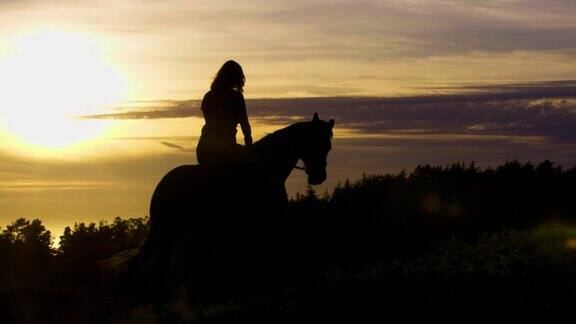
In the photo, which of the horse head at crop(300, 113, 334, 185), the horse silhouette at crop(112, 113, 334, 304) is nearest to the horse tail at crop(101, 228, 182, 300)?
the horse silhouette at crop(112, 113, 334, 304)

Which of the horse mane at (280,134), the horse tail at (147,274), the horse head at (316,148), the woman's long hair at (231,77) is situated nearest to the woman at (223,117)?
the woman's long hair at (231,77)

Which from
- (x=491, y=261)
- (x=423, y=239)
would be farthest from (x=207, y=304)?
(x=491, y=261)

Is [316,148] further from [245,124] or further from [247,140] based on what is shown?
[245,124]

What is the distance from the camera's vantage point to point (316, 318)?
1531 cm

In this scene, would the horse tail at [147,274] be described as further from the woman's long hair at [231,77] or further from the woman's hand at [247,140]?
the woman's long hair at [231,77]

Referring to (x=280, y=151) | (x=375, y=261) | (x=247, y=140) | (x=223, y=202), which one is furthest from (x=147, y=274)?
(x=375, y=261)

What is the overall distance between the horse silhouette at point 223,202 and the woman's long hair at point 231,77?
134 cm

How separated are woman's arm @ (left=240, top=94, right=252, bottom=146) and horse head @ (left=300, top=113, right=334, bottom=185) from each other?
1293mm

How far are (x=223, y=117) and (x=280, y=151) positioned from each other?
147cm

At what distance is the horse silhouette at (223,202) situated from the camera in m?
19.2

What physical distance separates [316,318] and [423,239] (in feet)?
28.2

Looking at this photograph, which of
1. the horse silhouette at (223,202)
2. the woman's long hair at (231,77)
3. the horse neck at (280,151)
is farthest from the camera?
the horse neck at (280,151)

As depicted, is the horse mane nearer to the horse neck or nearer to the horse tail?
Answer: the horse neck

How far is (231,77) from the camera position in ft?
61.9
